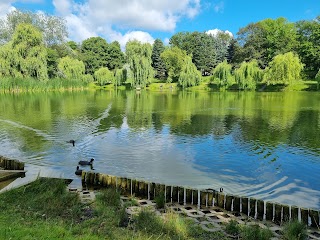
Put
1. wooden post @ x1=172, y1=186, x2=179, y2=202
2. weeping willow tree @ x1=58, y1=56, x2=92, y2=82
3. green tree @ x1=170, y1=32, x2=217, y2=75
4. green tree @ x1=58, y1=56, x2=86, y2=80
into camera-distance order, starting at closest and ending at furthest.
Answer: wooden post @ x1=172, y1=186, x2=179, y2=202
weeping willow tree @ x1=58, y1=56, x2=92, y2=82
green tree @ x1=58, y1=56, x2=86, y2=80
green tree @ x1=170, y1=32, x2=217, y2=75

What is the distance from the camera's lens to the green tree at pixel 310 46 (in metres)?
77.1

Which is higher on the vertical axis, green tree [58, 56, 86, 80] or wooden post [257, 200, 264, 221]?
green tree [58, 56, 86, 80]

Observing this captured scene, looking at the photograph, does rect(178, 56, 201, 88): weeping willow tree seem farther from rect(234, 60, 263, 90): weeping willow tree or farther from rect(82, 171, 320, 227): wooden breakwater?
rect(82, 171, 320, 227): wooden breakwater

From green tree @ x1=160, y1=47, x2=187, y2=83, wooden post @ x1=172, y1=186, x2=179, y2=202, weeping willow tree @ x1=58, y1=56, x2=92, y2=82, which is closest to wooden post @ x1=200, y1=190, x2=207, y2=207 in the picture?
wooden post @ x1=172, y1=186, x2=179, y2=202

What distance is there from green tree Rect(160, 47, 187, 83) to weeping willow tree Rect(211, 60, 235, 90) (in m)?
19.0

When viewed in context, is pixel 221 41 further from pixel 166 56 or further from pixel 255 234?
pixel 255 234

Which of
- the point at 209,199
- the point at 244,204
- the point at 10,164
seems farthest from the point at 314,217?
the point at 10,164

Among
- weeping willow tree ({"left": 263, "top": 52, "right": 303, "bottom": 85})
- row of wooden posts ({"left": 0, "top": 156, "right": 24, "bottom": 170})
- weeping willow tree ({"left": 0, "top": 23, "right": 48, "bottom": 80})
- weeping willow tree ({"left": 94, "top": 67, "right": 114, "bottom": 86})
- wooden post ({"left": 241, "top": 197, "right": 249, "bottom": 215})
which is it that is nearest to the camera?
wooden post ({"left": 241, "top": 197, "right": 249, "bottom": 215})

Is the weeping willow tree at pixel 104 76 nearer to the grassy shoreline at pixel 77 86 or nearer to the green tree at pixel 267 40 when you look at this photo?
the grassy shoreline at pixel 77 86

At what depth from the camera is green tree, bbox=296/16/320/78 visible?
3034 inches

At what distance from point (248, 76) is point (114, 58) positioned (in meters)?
53.6

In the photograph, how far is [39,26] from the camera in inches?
3300

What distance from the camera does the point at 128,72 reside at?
76125 mm

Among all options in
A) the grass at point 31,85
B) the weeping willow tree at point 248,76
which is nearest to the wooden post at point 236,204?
the grass at point 31,85
